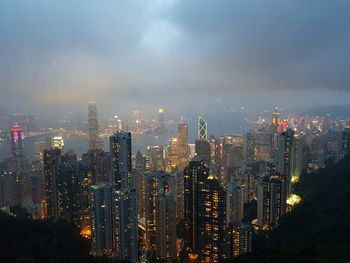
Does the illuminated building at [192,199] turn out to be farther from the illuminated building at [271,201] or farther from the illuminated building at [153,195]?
the illuminated building at [271,201]

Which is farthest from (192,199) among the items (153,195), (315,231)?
(315,231)

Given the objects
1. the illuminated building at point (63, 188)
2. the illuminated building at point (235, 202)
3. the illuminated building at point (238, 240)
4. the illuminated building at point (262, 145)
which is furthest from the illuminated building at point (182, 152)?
the illuminated building at point (262, 145)

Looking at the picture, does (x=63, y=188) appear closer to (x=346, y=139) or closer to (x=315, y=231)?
(x=315, y=231)

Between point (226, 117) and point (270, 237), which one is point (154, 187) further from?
point (226, 117)

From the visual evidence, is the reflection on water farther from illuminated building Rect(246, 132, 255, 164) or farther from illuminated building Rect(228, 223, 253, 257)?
illuminated building Rect(228, 223, 253, 257)

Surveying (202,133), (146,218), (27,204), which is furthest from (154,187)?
(202,133)
